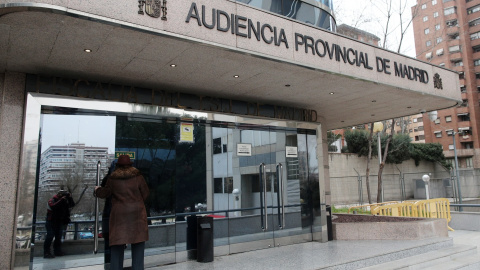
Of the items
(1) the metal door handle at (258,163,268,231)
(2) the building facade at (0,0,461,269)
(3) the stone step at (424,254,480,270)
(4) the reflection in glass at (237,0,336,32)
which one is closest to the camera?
(2) the building facade at (0,0,461,269)

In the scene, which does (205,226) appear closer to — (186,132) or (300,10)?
(186,132)

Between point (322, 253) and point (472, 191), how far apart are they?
2251 cm

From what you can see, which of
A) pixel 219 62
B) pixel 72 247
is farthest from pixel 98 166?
pixel 219 62

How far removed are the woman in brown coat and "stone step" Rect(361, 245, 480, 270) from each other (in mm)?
4123

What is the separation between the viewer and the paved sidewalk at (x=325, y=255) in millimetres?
6379

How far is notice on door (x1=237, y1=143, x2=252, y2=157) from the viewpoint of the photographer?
8.05 m

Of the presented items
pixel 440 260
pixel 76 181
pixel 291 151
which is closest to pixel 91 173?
pixel 76 181

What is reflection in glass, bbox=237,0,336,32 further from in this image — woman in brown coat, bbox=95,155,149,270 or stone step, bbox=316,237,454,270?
stone step, bbox=316,237,454,270

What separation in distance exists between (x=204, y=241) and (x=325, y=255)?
2.43 m

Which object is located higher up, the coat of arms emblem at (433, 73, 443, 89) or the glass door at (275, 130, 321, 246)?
the coat of arms emblem at (433, 73, 443, 89)

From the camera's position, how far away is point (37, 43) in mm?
4762

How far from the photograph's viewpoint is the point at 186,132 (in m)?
7.30

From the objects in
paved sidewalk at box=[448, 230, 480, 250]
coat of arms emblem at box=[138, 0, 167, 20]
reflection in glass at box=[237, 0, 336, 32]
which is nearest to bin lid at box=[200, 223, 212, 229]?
coat of arms emblem at box=[138, 0, 167, 20]

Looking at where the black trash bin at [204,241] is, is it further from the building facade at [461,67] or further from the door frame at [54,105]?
the building facade at [461,67]
